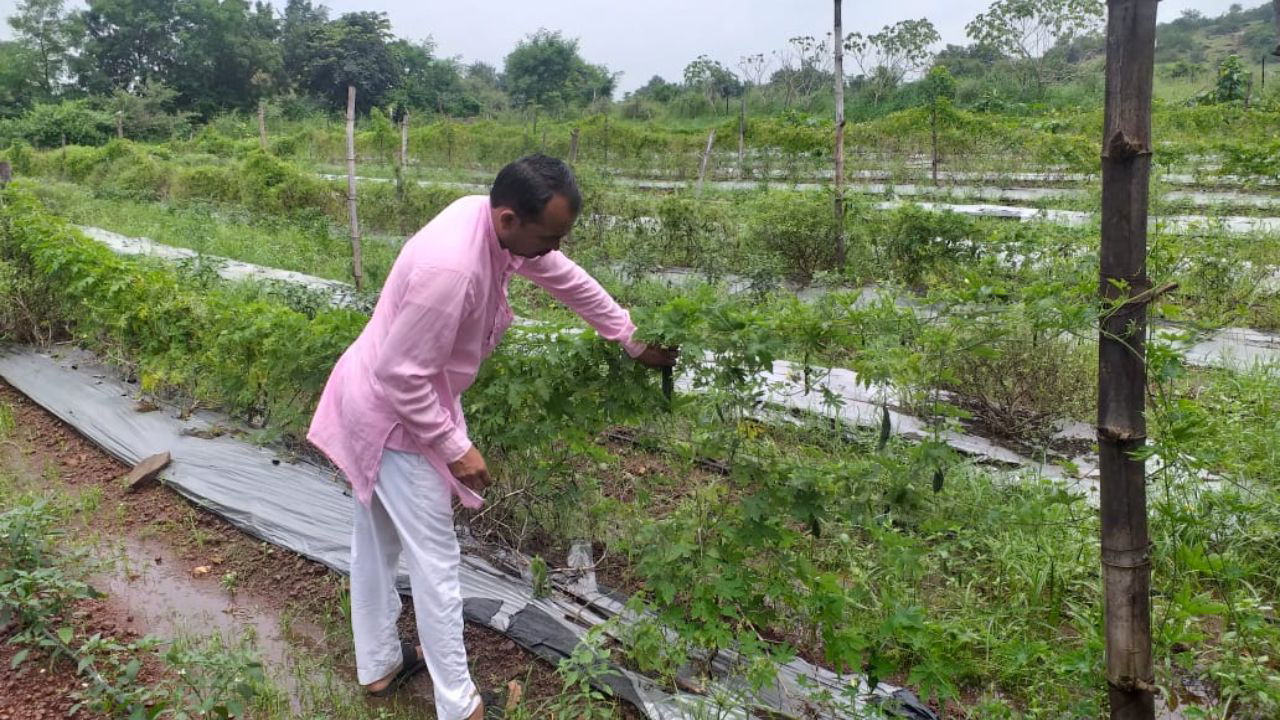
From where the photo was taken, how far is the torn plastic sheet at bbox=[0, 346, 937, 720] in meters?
2.53

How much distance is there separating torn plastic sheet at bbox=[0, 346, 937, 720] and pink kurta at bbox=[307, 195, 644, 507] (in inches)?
30.8

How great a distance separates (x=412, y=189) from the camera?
12055 millimetres

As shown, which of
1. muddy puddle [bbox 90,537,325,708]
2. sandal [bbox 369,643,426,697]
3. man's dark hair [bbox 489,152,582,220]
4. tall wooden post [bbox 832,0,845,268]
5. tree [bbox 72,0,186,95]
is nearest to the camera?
man's dark hair [bbox 489,152,582,220]

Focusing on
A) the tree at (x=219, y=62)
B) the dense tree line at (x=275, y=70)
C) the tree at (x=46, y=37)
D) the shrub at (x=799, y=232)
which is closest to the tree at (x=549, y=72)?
the dense tree line at (x=275, y=70)

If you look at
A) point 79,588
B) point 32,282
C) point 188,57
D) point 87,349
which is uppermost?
point 188,57

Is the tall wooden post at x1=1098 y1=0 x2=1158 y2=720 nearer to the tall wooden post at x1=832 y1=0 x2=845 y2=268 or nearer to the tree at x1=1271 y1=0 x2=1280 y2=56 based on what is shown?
the tree at x1=1271 y1=0 x2=1280 y2=56

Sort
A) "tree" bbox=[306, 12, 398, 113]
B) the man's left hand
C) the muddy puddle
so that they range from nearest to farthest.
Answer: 1. the man's left hand
2. the muddy puddle
3. "tree" bbox=[306, 12, 398, 113]

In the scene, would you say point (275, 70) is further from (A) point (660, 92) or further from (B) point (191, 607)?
(B) point (191, 607)

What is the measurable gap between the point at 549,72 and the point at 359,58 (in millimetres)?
8642

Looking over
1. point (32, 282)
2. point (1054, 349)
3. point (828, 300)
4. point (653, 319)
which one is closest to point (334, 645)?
point (653, 319)

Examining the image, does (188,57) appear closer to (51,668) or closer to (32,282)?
(32,282)

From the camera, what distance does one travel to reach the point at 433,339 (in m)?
2.13

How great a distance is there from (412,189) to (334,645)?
986 cm

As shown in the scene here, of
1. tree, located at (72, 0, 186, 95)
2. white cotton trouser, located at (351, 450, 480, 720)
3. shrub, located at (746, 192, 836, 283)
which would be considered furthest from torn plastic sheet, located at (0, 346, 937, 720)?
tree, located at (72, 0, 186, 95)
